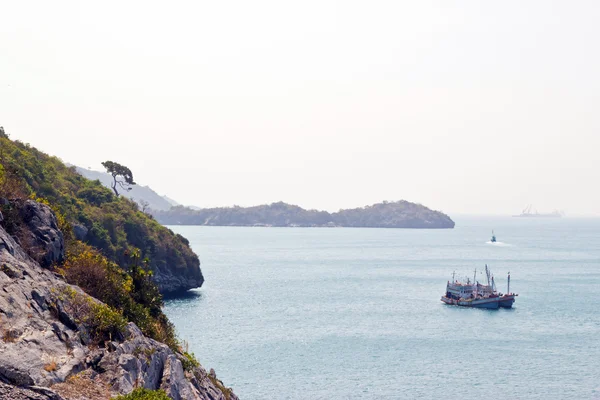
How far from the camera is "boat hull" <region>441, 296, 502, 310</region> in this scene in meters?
96.1

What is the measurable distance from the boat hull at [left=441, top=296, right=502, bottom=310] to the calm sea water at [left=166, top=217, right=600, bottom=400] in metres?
2.26

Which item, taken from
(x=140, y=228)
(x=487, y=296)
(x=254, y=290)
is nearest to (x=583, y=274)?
(x=487, y=296)

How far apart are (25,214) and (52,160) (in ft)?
221

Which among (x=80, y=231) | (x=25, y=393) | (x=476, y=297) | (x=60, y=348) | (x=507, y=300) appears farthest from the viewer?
(x=476, y=297)

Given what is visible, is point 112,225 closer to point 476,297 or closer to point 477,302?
point 477,302

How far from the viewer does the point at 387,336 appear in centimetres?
7356

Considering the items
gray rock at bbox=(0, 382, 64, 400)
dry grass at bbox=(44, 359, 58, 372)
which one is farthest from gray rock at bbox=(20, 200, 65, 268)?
gray rock at bbox=(0, 382, 64, 400)

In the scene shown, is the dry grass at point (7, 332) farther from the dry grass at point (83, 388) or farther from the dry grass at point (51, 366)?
the dry grass at point (83, 388)

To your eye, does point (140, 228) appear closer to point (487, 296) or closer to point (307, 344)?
point (307, 344)

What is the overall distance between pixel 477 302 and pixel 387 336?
3036 centimetres

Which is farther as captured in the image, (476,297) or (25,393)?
(476,297)

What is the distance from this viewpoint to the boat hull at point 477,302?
9606 cm

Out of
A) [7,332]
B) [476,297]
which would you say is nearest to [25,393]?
[7,332]

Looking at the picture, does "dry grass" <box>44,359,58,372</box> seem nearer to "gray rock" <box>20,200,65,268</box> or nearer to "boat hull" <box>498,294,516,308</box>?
"gray rock" <box>20,200,65,268</box>
